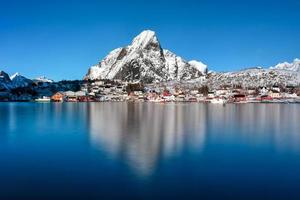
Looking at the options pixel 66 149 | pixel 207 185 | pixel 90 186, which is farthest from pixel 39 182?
pixel 66 149

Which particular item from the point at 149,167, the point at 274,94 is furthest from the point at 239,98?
the point at 149,167

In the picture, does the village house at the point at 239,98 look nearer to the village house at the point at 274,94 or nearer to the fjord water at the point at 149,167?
the village house at the point at 274,94

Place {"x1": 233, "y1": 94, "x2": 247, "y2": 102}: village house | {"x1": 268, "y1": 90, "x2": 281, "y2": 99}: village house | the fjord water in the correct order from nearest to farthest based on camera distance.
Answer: the fjord water, {"x1": 233, "y1": 94, "x2": 247, "y2": 102}: village house, {"x1": 268, "y1": 90, "x2": 281, "y2": 99}: village house

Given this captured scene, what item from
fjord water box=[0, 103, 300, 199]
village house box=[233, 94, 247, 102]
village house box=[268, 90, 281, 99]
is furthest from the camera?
village house box=[268, 90, 281, 99]

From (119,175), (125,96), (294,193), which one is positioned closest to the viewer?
(294,193)

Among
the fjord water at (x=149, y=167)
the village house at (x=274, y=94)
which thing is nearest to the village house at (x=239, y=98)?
the village house at (x=274, y=94)

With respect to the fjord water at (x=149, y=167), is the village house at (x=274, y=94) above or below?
above

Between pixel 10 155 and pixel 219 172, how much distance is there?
35.3 feet

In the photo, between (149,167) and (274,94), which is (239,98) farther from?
(149,167)

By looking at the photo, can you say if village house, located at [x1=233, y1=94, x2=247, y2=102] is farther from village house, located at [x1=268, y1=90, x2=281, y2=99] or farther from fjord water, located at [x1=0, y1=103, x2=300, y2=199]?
fjord water, located at [x1=0, y1=103, x2=300, y2=199]

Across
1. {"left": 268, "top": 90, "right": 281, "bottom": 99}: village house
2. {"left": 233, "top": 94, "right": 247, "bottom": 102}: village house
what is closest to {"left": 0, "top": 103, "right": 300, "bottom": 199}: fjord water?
{"left": 233, "top": 94, "right": 247, "bottom": 102}: village house

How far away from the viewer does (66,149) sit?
75.0 feet

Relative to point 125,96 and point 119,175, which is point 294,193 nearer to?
point 119,175

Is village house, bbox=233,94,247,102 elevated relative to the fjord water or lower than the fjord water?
elevated
